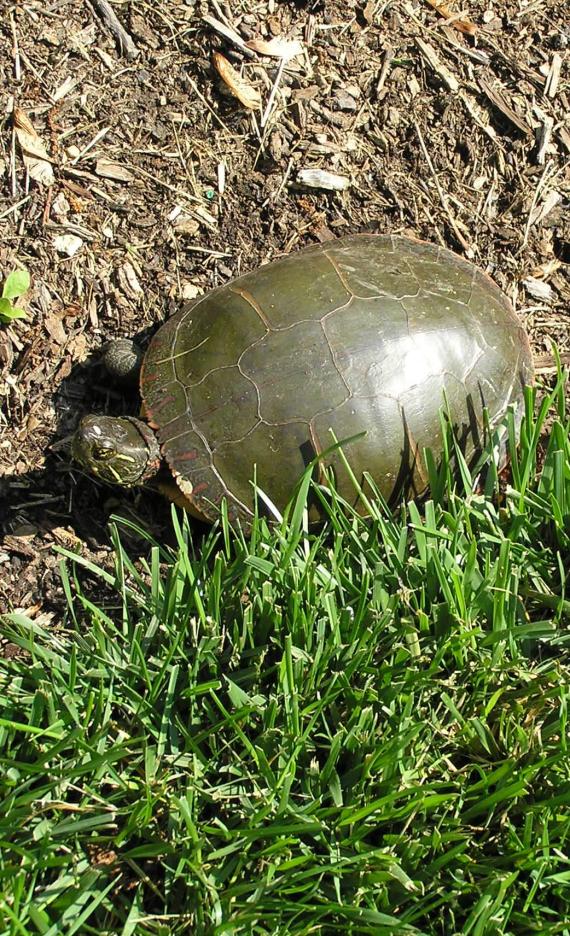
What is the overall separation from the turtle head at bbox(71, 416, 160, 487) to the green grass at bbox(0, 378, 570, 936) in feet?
1.48

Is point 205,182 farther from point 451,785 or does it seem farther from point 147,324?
point 451,785

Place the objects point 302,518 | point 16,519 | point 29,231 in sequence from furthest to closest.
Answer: point 29,231 → point 16,519 → point 302,518

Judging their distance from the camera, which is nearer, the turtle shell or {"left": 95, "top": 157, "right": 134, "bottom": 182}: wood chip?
the turtle shell

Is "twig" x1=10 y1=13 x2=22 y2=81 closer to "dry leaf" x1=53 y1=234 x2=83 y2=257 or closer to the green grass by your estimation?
"dry leaf" x1=53 y1=234 x2=83 y2=257

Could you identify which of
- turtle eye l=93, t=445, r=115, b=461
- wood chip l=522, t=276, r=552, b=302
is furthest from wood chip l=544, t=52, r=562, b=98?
turtle eye l=93, t=445, r=115, b=461

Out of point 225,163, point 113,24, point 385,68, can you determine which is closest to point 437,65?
point 385,68

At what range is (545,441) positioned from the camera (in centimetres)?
355

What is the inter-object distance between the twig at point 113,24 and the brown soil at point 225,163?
23mm

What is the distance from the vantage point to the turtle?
3039 mm

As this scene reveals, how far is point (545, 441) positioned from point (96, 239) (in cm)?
208

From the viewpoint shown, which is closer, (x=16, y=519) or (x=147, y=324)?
(x=16, y=519)

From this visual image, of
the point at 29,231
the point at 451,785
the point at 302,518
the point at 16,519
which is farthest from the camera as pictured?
the point at 29,231

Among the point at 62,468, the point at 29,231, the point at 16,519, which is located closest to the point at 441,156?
the point at 29,231

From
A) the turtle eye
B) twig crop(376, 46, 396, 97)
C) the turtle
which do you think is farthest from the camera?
twig crop(376, 46, 396, 97)
